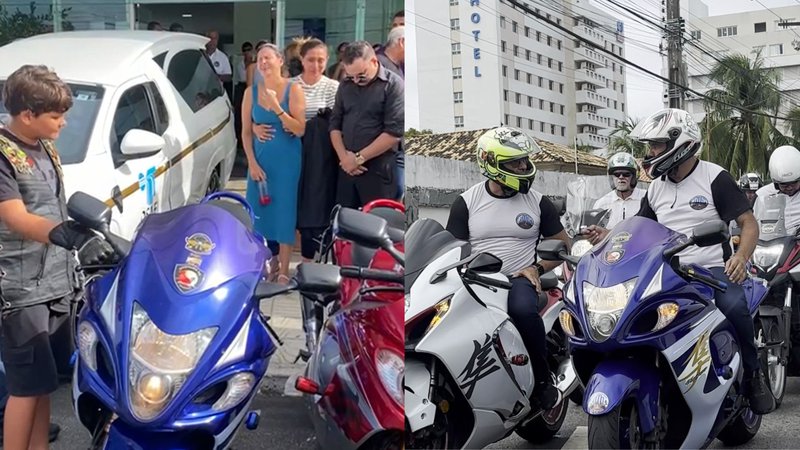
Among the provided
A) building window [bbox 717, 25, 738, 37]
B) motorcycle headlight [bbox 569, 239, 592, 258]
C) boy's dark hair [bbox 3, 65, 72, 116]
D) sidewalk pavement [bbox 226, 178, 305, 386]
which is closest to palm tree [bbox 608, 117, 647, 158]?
motorcycle headlight [bbox 569, 239, 592, 258]

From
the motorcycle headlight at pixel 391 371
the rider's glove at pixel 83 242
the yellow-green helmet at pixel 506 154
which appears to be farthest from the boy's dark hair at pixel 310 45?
the motorcycle headlight at pixel 391 371

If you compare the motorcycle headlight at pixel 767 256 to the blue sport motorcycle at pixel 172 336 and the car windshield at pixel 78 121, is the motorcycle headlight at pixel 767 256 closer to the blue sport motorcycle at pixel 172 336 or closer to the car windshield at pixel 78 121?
the blue sport motorcycle at pixel 172 336

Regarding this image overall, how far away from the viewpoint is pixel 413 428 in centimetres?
204

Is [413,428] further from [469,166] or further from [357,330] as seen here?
[469,166]

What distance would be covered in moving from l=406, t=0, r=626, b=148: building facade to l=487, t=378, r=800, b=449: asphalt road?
30.2 inches

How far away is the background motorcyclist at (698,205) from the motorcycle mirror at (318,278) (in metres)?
0.70

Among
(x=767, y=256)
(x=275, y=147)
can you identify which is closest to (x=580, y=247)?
(x=767, y=256)

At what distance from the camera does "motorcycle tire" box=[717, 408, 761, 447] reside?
220 cm

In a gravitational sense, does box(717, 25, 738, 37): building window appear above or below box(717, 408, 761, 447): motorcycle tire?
above

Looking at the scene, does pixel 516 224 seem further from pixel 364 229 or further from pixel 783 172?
pixel 783 172

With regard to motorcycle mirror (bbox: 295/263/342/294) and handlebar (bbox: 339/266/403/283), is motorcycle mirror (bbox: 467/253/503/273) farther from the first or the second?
motorcycle mirror (bbox: 295/263/342/294)

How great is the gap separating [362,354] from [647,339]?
674 mm

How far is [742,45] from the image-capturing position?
217 centimetres

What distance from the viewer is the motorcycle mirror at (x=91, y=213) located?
1.80 meters
